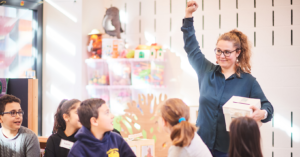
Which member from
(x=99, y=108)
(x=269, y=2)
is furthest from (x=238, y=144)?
(x=269, y=2)

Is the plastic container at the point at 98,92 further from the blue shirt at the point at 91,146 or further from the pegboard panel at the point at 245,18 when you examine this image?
the blue shirt at the point at 91,146

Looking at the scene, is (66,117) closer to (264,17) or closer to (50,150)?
(50,150)

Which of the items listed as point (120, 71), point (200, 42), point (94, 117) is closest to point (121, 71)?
point (120, 71)

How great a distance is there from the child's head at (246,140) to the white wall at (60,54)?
2833 mm

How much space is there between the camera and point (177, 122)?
1746 millimetres

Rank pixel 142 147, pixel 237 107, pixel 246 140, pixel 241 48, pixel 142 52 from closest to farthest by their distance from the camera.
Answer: pixel 246 140 < pixel 237 107 < pixel 241 48 < pixel 142 147 < pixel 142 52

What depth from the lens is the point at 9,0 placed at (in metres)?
3.76

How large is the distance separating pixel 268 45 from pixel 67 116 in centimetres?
256

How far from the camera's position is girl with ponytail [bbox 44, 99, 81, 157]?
2.19 metres

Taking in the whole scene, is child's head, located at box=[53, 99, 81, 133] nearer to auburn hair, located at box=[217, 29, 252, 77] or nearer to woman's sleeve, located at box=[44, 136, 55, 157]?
woman's sleeve, located at box=[44, 136, 55, 157]

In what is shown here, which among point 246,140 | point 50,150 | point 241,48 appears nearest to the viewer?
point 246,140

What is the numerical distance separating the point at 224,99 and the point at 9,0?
3.17 metres

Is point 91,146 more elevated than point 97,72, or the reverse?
point 97,72

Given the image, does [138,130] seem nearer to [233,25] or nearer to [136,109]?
[136,109]
